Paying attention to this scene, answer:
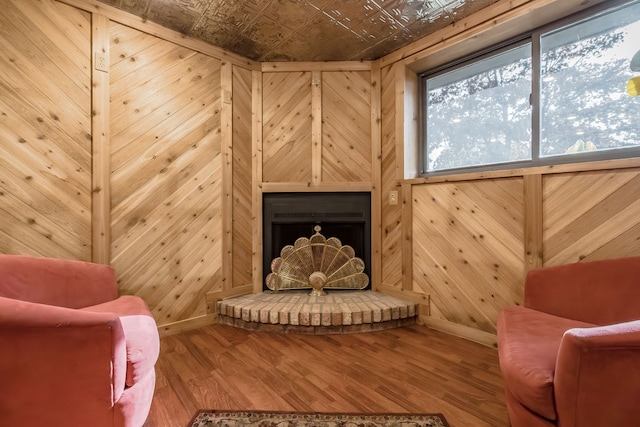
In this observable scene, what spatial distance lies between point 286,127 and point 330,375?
2411mm

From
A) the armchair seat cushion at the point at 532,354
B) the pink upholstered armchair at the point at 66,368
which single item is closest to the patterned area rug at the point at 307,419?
the pink upholstered armchair at the point at 66,368

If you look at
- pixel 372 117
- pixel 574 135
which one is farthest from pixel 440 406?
pixel 372 117

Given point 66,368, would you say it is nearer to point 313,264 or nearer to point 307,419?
point 307,419

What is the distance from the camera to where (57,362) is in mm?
1028

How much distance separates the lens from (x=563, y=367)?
99 centimetres

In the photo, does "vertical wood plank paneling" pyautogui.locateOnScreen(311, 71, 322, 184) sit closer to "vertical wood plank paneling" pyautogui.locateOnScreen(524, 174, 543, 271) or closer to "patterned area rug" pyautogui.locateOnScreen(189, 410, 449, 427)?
"vertical wood plank paneling" pyautogui.locateOnScreen(524, 174, 543, 271)

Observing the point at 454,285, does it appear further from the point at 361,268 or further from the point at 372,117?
the point at 372,117

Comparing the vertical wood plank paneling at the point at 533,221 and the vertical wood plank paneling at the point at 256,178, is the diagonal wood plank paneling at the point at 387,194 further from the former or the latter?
the vertical wood plank paneling at the point at 256,178

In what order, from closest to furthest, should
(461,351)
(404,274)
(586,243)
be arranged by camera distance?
(586,243) < (461,351) < (404,274)

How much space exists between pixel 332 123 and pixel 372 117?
0.44m

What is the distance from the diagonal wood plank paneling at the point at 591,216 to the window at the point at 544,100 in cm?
27

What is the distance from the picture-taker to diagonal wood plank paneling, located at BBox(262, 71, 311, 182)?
10.1 feet

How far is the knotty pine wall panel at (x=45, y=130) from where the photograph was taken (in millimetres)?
1868

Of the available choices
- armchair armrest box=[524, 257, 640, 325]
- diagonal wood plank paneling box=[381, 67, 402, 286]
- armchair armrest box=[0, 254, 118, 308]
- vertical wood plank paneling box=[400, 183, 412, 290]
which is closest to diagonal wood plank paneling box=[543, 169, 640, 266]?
armchair armrest box=[524, 257, 640, 325]
